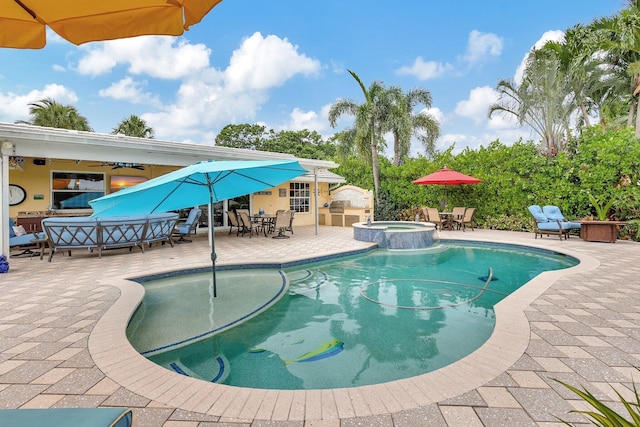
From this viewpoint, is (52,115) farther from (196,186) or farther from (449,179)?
(449,179)

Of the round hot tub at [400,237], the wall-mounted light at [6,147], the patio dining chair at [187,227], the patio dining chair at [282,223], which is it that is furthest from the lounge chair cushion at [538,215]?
the wall-mounted light at [6,147]

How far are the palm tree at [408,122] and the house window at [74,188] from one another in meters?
12.3

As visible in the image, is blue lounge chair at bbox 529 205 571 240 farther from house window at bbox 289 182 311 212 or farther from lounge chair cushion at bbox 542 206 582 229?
house window at bbox 289 182 311 212

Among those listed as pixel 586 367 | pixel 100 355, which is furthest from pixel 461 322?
pixel 100 355

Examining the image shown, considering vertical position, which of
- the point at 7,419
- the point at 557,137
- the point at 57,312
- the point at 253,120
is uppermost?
the point at 253,120

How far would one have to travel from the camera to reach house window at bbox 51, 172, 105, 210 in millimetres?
11016

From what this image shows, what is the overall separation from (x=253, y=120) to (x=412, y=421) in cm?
3666

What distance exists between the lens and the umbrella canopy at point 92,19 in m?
1.69

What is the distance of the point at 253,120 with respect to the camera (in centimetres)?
3584

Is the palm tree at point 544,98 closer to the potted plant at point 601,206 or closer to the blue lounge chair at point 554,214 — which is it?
the potted plant at point 601,206

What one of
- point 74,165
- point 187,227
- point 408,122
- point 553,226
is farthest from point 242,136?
point 553,226

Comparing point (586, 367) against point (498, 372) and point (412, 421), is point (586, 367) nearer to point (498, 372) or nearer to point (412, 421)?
point (498, 372)

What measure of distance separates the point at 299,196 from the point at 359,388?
45.9 feet

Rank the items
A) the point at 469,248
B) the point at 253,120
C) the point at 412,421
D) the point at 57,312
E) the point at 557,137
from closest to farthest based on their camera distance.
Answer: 1. the point at 412,421
2. the point at 57,312
3. the point at 469,248
4. the point at 557,137
5. the point at 253,120
